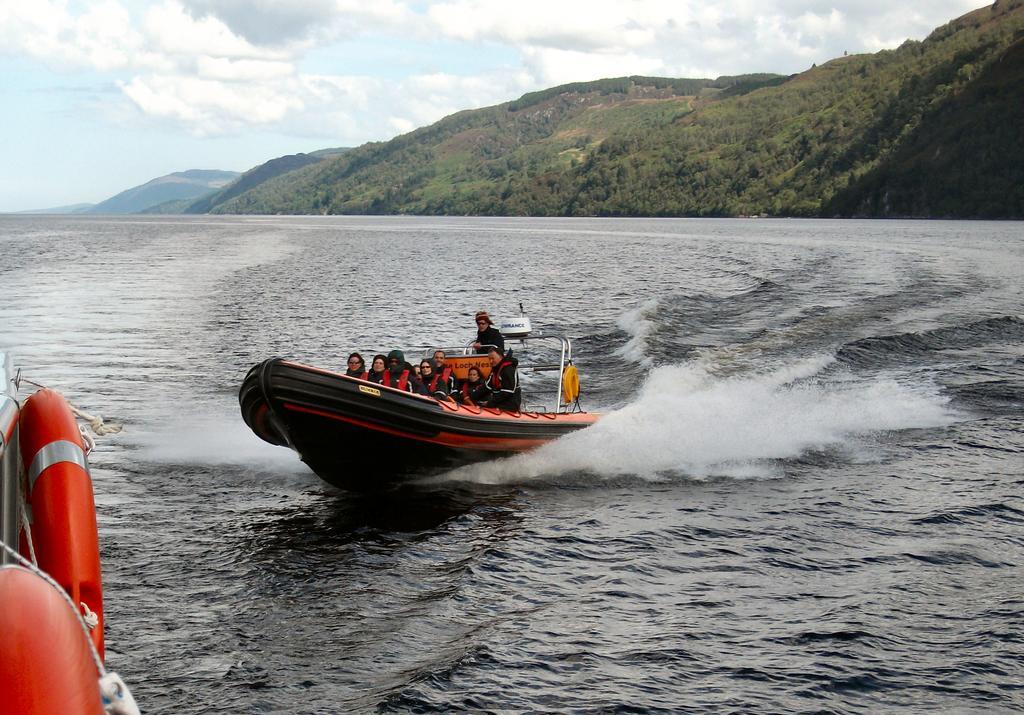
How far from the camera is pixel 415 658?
8383mm

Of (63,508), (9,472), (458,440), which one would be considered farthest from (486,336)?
(63,508)

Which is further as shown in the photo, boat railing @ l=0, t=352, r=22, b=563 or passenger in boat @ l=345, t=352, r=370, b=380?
passenger in boat @ l=345, t=352, r=370, b=380

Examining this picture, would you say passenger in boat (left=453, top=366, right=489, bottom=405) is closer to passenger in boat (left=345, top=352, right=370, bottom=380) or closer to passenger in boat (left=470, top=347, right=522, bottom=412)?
passenger in boat (left=470, top=347, right=522, bottom=412)

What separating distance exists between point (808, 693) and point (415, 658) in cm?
303

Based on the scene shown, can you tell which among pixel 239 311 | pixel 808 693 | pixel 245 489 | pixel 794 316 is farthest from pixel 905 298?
pixel 808 693

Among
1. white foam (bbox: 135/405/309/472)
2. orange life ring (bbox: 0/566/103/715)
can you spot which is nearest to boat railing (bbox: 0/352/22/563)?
orange life ring (bbox: 0/566/103/715)

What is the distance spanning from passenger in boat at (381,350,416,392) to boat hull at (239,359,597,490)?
0.62 meters

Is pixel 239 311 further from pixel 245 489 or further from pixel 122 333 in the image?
pixel 245 489

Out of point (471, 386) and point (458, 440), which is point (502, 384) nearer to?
point (471, 386)

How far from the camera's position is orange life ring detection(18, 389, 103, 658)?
639 centimetres

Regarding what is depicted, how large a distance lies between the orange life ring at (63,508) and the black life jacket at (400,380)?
6.63 m

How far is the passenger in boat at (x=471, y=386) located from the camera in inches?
586

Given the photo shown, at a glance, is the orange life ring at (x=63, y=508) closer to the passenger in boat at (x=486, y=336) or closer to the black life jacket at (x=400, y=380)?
the black life jacket at (x=400, y=380)

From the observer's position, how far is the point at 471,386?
15.1 m
